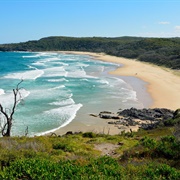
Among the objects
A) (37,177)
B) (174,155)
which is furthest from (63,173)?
(174,155)

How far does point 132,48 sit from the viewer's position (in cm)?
12075

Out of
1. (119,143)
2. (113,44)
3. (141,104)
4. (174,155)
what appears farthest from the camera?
(113,44)

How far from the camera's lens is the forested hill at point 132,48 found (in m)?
84.1

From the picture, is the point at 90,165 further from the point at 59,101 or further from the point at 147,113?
the point at 59,101

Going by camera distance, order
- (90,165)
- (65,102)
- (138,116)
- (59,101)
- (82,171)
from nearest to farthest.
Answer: (82,171), (90,165), (138,116), (65,102), (59,101)

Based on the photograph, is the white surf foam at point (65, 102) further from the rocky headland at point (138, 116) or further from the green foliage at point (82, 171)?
the green foliage at point (82, 171)

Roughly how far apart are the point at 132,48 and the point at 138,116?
315 ft

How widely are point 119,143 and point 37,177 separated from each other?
8454 mm

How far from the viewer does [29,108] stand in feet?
101

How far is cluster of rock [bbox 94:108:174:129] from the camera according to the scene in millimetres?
26141

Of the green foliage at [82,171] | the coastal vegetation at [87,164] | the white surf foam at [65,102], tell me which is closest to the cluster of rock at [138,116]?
the white surf foam at [65,102]

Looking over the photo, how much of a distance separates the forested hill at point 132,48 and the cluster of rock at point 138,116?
41696 mm

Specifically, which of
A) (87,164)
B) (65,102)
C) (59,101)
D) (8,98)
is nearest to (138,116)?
(65,102)

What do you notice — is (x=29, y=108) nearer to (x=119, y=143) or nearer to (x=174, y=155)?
(x=119, y=143)
